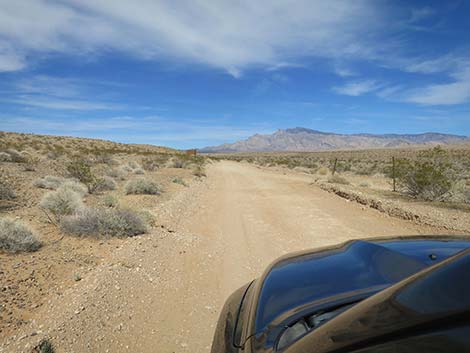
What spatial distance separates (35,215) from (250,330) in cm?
825

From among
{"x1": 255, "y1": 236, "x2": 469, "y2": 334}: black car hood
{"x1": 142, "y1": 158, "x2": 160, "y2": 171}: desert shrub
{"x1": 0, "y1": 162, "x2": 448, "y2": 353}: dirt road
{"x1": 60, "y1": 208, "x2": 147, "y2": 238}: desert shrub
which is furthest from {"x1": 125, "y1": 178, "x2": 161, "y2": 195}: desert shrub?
{"x1": 142, "y1": 158, "x2": 160, "y2": 171}: desert shrub

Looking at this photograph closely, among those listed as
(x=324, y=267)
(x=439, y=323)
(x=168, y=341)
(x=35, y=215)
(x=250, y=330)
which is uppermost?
(x=439, y=323)

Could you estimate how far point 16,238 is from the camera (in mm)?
5805

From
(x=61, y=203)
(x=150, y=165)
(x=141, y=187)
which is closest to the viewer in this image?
(x=61, y=203)

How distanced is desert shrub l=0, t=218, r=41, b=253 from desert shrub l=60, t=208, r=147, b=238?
0.89 metres

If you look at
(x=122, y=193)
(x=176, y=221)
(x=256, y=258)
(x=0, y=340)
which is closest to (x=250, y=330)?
(x=0, y=340)

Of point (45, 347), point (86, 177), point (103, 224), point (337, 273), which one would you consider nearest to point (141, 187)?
point (86, 177)

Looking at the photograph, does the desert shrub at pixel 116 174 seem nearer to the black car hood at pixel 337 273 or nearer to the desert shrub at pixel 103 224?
the desert shrub at pixel 103 224

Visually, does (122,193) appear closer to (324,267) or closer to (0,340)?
(0,340)

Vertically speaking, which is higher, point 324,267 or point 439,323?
point 439,323

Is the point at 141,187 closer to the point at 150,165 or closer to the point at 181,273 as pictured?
the point at 181,273

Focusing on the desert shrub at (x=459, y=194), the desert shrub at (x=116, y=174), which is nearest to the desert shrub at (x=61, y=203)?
the desert shrub at (x=116, y=174)

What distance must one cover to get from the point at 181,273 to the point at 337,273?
155 inches

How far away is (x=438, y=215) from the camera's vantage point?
31.3 feet
